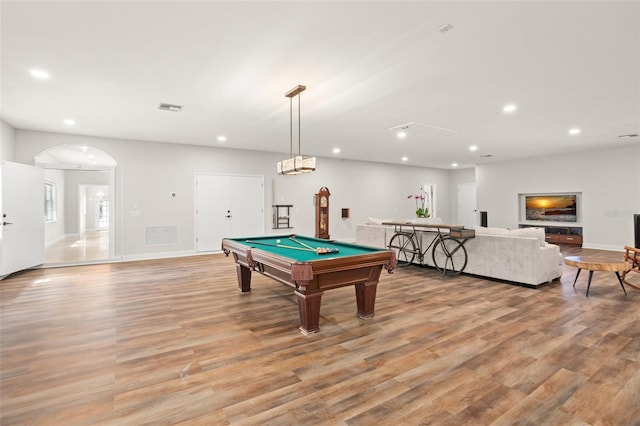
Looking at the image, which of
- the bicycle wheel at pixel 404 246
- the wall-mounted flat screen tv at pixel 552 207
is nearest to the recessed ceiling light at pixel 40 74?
the bicycle wheel at pixel 404 246

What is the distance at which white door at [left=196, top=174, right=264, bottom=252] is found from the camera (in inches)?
322

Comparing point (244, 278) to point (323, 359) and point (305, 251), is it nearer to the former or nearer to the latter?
point (305, 251)

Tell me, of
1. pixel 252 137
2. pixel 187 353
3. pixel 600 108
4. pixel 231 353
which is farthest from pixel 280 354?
pixel 600 108

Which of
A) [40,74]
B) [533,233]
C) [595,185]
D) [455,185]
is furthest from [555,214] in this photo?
[40,74]

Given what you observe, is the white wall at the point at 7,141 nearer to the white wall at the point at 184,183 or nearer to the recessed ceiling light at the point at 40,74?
the white wall at the point at 184,183

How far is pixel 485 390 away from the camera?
2.13 metres

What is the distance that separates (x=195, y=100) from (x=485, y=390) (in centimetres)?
472

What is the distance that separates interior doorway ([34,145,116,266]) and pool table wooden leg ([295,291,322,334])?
591cm

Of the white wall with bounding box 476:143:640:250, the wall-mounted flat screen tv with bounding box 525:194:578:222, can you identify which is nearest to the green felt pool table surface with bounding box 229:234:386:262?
the white wall with bounding box 476:143:640:250

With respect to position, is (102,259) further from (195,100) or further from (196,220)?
(195,100)

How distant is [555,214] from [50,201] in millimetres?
15808

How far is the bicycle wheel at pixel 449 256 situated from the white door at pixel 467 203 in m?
8.07

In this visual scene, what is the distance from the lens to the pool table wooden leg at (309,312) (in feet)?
10.0

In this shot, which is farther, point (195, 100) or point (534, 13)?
point (195, 100)
